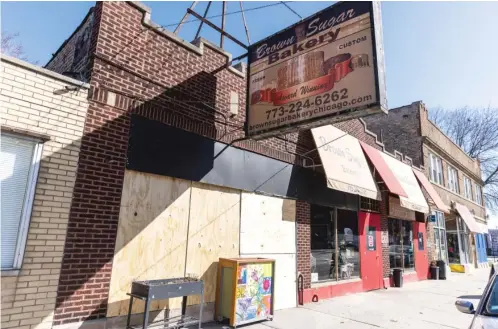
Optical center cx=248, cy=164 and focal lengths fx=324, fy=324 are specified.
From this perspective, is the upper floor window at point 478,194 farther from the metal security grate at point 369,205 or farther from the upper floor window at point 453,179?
the metal security grate at point 369,205

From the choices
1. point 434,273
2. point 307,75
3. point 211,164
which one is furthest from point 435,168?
point 211,164

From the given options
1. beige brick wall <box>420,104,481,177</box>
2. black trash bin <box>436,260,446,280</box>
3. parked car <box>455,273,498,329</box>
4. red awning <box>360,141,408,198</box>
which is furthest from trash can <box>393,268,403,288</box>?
parked car <box>455,273,498,329</box>

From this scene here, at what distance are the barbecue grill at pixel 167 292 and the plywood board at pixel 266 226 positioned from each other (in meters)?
1.95

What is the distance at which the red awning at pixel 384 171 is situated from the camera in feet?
38.9

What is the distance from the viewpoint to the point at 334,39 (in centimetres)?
612

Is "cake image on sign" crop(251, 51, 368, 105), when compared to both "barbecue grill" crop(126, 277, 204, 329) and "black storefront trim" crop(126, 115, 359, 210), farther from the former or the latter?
"barbecue grill" crop(126, 277, 204, 329)

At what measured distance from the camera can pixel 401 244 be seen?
1503 cm

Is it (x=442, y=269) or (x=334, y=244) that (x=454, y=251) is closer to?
(x=442, y=269)

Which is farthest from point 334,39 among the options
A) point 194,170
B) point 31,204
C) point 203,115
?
point 31,204

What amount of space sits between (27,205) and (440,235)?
2094 cm

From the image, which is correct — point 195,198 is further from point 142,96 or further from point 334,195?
point 334,195

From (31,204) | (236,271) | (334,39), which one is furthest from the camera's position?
(236,271)

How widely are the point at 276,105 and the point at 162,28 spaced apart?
2917 mm

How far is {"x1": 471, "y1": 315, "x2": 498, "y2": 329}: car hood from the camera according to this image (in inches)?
133
